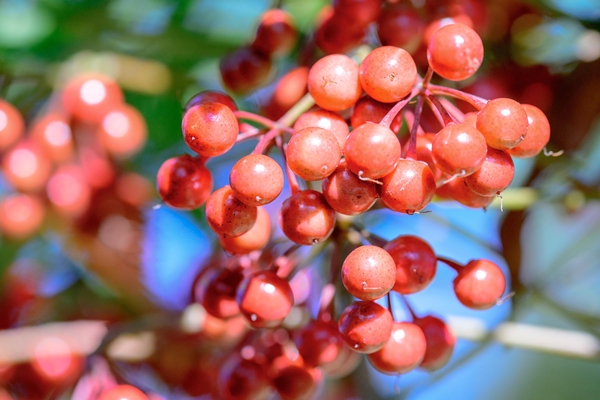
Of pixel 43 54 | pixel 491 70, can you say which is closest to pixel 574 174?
pixel 491 70

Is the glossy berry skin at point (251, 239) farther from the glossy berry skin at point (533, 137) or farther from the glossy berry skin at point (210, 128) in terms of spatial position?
the glossy berry skin at point (533, 137)

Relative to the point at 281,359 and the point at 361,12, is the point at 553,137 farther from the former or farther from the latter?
the point at 281,359

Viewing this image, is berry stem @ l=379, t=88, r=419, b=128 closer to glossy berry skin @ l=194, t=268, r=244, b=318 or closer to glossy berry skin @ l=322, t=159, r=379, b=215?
glossy berry skin @ l=322, t=159, r=379, b=215

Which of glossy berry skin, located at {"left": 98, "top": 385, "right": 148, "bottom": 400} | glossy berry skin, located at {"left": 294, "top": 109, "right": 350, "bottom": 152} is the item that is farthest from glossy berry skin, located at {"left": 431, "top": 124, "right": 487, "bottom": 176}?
glossy berry skin, located at {"left": 98, "top": 385, "right": 148, "bottom": 400}

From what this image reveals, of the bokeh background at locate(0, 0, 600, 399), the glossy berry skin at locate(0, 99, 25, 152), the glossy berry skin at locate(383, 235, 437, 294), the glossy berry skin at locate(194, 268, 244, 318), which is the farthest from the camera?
the glossy berry skin at locate(0, 99, 25, 152)

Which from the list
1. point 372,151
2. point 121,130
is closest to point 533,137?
point 372,151
